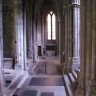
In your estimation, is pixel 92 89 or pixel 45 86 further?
pixel 45 86

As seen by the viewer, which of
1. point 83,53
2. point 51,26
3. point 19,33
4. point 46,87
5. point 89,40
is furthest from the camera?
point 51,26

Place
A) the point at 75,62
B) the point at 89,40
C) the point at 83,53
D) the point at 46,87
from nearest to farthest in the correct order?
the point at 89,40 < the point at 83,53 < the point at 46,87 < the point at 75,62

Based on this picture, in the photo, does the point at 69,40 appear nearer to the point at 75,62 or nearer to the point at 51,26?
the point at 75,62

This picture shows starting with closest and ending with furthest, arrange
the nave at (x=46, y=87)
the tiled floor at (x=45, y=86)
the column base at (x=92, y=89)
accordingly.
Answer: the column base at (x=92, y=89) < the nave at (x=46, y=87) < the tiled floor at (x=45, y=86)

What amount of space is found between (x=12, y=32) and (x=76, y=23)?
409 cm

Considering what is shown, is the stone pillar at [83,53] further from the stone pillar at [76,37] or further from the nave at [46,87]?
the stone pillar at [76,37]

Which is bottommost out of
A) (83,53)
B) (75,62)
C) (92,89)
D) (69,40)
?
(92,89)

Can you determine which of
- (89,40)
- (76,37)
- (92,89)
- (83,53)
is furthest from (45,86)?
(92,89)

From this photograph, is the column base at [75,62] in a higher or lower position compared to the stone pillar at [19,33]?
lower

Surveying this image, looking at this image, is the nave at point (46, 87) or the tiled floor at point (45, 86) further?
the tiled floor at point (45, 86)

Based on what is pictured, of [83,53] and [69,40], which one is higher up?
[69,40]

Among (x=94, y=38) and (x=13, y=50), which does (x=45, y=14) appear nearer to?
(x=13, y=50)

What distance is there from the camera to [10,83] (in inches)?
429

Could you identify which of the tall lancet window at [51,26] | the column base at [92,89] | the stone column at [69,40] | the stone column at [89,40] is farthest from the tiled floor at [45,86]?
the tall lancet window at [51,26]
